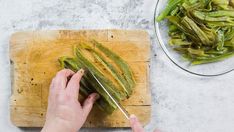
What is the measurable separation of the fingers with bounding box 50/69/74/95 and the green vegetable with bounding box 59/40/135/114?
9 centimetres

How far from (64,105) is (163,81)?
61cm

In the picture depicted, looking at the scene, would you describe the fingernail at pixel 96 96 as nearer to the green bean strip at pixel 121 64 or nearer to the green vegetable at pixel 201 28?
the green bean strip at pixel 121 64

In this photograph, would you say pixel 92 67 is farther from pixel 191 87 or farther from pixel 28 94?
pixel 191 87

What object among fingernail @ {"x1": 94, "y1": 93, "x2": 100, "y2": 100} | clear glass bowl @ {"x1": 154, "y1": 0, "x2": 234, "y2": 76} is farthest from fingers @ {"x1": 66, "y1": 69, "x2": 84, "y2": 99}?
clear glass bowl @ {"x1": 154, "y1": 0, "x2": 234, "y2": 76}

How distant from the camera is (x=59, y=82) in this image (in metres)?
2.28

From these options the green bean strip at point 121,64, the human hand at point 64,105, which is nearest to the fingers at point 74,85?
the human hand at point 64,105

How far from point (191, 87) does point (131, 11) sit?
0.56 meters

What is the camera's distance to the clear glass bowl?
7.96 ft

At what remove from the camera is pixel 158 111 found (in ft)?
8.20

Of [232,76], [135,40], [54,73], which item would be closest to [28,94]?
[54,73]

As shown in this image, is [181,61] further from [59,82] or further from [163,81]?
[59,82]

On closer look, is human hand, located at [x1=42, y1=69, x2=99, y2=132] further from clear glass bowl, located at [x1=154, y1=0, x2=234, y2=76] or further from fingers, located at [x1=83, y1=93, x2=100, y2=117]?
clear glass bowl, located at [x1=154, y1=0, x2=234, y2=76]

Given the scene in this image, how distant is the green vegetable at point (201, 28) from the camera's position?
2354 mm

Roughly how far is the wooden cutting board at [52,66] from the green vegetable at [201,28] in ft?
0.59
